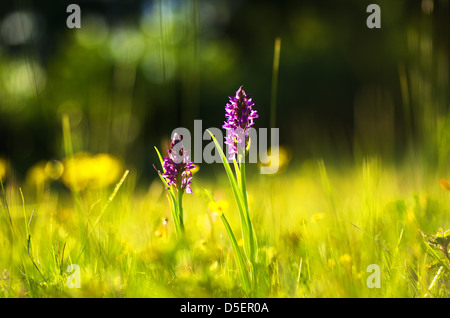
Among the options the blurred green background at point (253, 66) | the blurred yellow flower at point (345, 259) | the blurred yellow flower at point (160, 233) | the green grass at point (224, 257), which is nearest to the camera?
the green grass at point (224, 257)

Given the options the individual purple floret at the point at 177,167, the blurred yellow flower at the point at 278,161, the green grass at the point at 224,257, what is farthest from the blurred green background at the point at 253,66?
the individual purple floret at the point at 177,167

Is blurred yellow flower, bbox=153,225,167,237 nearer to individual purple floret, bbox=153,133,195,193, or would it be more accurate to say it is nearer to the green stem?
individual purple floret, bbox=153,133,195,193

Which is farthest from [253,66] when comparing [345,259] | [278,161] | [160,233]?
[345,259]

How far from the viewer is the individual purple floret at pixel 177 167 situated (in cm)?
125

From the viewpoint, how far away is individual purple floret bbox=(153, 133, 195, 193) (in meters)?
1.25

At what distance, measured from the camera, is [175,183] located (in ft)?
4.15

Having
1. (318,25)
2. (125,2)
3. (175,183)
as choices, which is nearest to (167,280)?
(175,183)

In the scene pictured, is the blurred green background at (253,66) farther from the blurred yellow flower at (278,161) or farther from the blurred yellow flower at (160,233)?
the blurred yellow flower at (160,233)

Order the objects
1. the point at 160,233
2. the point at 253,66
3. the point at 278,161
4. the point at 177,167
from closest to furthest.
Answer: the point at 177,167 → the point at 160,233 → the point at 278,161 → the point at 253,66

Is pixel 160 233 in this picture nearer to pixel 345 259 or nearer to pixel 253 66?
pixel 345 259

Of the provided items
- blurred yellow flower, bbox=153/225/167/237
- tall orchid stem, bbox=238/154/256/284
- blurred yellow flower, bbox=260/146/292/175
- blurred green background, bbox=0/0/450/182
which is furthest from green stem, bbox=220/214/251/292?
blurred green background, bbox=0/0/450/182

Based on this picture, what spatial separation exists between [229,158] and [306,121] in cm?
561

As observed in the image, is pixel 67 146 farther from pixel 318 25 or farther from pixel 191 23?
pixel 318 25

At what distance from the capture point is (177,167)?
1262 mm
